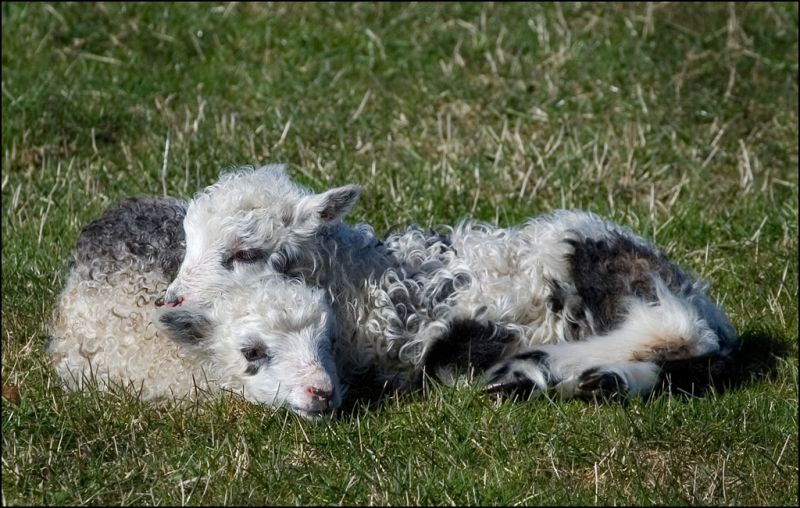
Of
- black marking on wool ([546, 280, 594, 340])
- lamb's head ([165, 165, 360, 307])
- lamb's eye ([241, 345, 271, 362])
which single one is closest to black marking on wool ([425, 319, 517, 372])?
black marking on wool ([546, 280, 594, 340])

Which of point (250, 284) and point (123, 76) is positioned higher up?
point (250, 284)

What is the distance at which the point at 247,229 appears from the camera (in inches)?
234

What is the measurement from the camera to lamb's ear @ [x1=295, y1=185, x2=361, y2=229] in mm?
6078

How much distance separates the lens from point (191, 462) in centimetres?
520

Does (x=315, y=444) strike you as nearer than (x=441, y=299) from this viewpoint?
Yes

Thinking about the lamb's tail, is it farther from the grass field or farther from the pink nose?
the pink nose

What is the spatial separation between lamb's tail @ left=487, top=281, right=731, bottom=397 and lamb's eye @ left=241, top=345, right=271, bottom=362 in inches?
39.9

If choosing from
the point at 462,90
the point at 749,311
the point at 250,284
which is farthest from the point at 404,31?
the point at 250,284

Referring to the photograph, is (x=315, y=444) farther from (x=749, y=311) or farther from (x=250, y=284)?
(x=749, y=311)

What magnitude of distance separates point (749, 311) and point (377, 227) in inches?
84.5

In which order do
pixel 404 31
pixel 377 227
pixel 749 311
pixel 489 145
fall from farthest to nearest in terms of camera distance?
1. pixel 404 31
2. pixel 489 145
3. pixel 377 227
4. pixel 749 311

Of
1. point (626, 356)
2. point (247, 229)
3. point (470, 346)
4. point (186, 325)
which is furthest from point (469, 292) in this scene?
point (186, 325)

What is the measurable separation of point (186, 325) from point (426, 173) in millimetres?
3189

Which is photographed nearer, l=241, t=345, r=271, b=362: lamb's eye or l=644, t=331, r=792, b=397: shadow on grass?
l=241, t=345, r=271, b=362: lamb's eye
